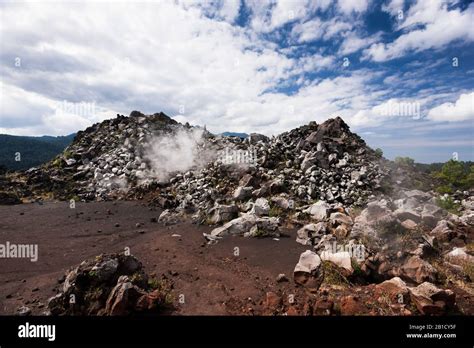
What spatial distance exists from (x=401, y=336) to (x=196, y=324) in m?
4.35

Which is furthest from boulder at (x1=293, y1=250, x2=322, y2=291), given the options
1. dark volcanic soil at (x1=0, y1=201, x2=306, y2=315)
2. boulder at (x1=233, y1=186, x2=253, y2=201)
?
boulder at (x1=233, y1=186, x2=253, y2=201)

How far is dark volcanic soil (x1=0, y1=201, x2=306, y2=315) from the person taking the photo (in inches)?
324

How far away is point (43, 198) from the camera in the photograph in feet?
72.5

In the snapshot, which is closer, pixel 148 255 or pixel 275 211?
pixel 148 255

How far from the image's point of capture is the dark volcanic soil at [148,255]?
8219 mm

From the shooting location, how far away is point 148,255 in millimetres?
11227

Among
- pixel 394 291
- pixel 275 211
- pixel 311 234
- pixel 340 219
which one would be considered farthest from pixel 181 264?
pixel 340 219

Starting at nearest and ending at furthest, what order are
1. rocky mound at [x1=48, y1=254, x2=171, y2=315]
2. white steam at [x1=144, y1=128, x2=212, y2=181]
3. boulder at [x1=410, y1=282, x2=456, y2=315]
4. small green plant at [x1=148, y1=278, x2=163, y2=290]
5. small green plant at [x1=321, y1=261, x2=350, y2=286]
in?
boulder at [x1=410, y1=282, x2=456, y2=315] < rocky mound at [x1=48, y1=254, x2=171, y2=315] < small green plant at [x1=321, y1=261, x2=350, y2=286] < small green plant at [x1=148, y1=278, x2=163, y2=290] < white steam at [x1=144, y1=128, x2=212, y2=181]

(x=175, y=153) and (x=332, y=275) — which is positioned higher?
(x=175, y=153)

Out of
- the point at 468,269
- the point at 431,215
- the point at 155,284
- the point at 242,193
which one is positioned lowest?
the point at 155,284

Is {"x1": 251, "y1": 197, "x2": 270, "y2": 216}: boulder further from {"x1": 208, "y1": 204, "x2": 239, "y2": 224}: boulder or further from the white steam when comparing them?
the white steam

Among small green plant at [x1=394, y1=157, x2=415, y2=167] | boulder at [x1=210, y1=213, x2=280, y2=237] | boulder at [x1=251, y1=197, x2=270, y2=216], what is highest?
small green plant at [x1=394, y1=157, x2=415, y2=167]

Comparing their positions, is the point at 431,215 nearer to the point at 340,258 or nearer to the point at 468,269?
the point at 468,269

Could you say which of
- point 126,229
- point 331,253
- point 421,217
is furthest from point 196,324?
point 421,217
